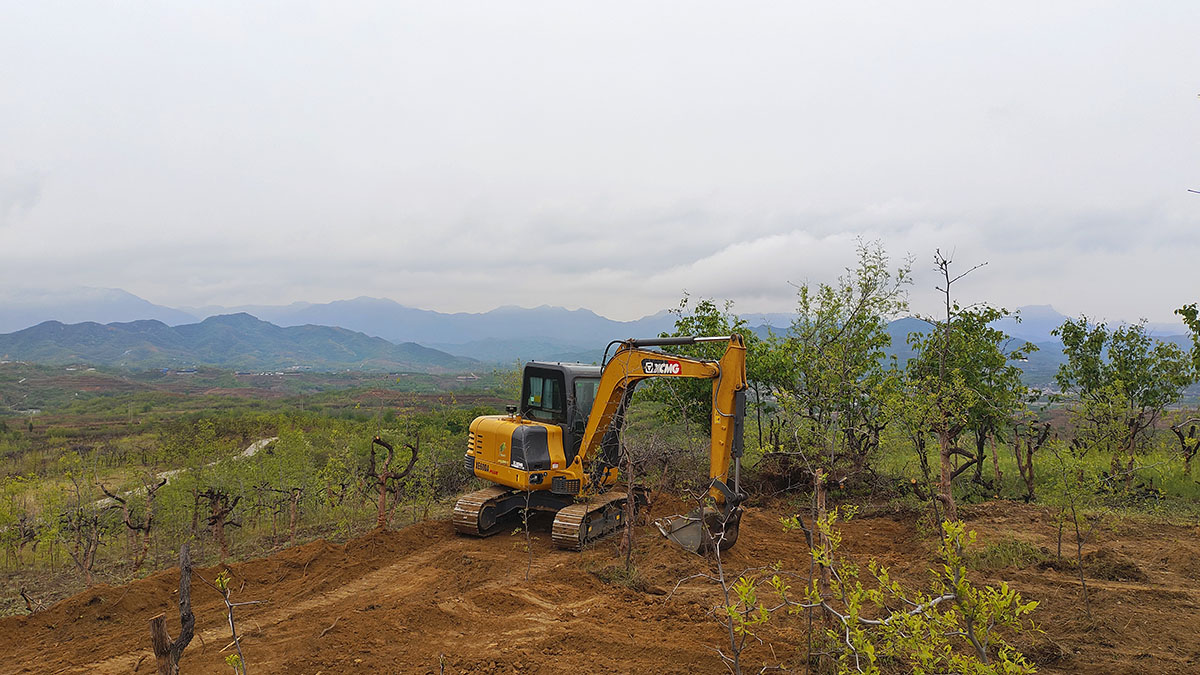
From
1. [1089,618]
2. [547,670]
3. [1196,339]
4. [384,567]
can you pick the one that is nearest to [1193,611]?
[1089,618]

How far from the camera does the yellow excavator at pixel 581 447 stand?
8.81m

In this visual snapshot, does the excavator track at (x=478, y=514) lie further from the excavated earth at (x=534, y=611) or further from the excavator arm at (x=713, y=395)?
the excavator arm at (x=713, y=395)

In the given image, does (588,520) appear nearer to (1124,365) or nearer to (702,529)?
(702,529)

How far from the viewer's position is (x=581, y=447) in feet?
34.2

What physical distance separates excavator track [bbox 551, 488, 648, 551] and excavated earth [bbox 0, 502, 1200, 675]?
0.27m

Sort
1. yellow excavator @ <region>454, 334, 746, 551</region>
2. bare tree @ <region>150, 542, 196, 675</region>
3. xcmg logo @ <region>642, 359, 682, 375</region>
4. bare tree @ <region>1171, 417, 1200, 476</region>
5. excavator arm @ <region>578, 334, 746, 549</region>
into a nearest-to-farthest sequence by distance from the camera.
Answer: bare tree @ <region>150, 542, 196, 675</region>, bare tree @ <region>1171, 417, 1200, 476</region>, excavator arm @ <region>578, 334, 746, 549</region>, yellow excavator @ <region>454, 334, 746, 551</region>, xcmg logo @ <region>642, 359, 682, 375</region>

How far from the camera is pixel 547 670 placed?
5.57 meters

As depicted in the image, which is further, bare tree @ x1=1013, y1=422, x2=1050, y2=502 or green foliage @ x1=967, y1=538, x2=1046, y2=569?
bare tree @ x1=1013, y1=422, x2=1050, y2=502

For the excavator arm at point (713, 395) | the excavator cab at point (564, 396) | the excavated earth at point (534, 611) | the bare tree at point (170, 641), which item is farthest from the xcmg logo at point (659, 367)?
the bare tree at point (170, 641)

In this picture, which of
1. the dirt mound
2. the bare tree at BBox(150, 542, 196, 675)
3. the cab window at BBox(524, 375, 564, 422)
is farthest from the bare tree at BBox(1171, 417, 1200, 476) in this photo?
the cab window at BBox(524, 375, 564, 422)

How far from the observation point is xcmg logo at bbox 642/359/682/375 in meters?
9.20

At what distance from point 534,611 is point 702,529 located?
2.62 meters

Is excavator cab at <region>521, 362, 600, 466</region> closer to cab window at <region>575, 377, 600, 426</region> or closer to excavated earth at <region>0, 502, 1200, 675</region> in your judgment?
cab window at <region>575, 377, 600, 426</region>

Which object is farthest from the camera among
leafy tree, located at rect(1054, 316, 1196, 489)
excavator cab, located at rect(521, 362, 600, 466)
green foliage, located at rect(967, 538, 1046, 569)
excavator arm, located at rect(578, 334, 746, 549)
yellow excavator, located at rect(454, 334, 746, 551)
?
leafy tree, located at rect(1054, 316, 1196, 489)
